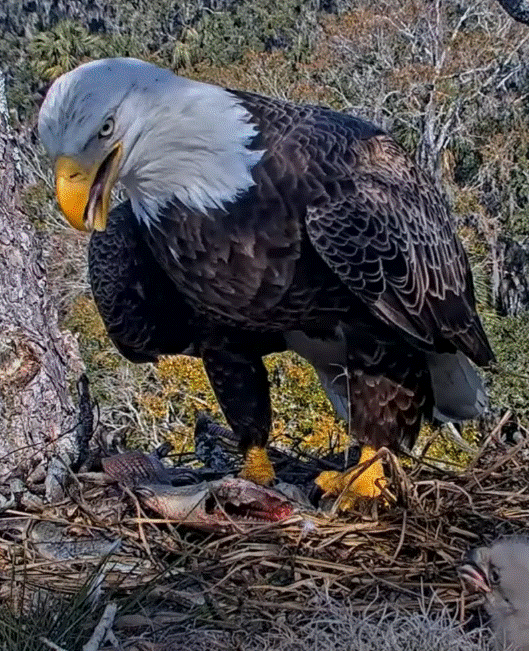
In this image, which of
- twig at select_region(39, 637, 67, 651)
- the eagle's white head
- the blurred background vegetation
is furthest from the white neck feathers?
the blurred background vegetation

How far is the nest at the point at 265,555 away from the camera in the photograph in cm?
283

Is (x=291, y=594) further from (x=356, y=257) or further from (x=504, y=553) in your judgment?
(x=356, y=257)

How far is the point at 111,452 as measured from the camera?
416cm

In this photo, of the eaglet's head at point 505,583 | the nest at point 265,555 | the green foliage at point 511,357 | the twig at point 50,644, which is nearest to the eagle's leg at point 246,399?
the nest at point 265,555

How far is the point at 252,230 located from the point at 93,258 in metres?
0.82

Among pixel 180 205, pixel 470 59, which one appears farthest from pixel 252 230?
pixel 470 59

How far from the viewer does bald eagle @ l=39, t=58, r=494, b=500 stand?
10.0 feet

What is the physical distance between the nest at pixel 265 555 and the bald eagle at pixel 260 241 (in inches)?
12.1

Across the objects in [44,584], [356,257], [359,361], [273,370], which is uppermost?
[356,257]

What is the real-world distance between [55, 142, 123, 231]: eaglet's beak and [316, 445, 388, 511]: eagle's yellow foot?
3.89 feet

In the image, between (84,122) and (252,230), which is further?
(252,230)

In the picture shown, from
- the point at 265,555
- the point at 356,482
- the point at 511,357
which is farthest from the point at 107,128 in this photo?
the point at 511,357

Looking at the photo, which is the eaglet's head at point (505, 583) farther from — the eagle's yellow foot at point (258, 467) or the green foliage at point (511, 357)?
the green foliage at point (511, 357)

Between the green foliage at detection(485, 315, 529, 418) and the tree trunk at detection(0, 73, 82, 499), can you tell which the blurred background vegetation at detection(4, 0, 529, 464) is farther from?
the tree trunk at detection(0, 73, 82, 499)
